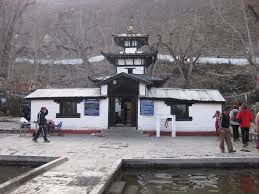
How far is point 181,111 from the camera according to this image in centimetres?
2464

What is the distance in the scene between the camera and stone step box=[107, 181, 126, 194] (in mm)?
10672

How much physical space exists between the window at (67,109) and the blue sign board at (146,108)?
391 centimetres

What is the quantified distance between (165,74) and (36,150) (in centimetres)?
3414

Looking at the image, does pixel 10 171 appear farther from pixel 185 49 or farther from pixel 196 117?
pixel 185 49

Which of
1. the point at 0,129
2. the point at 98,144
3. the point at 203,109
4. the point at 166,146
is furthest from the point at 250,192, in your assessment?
Result: the point at 0,129

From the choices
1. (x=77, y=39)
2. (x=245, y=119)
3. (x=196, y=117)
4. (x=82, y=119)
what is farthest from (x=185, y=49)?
(x=245, y=119)

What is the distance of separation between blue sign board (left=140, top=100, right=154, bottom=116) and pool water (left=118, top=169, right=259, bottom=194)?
1035cm

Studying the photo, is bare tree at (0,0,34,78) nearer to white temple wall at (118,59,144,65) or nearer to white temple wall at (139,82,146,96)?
white temple wall at (118,59,144,65)

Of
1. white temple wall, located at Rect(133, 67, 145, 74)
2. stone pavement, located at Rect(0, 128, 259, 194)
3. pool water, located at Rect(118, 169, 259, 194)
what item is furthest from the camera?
white temple wall, located at Rect(133, 67, 145, 74)

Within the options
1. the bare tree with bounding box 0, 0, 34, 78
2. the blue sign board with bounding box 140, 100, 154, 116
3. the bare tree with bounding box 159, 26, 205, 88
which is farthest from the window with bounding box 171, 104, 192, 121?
the bare tree with bounding box 0, 0, 34, 78

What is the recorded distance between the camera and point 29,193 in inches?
360

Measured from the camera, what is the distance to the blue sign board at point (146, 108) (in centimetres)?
2412

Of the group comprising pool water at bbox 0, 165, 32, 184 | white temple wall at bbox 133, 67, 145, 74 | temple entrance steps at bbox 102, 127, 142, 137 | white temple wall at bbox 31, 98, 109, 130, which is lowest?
pool water at bbox 0, 165, 32, 184

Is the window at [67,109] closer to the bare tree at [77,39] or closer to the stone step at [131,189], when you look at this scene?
the stone step at [131,189]
